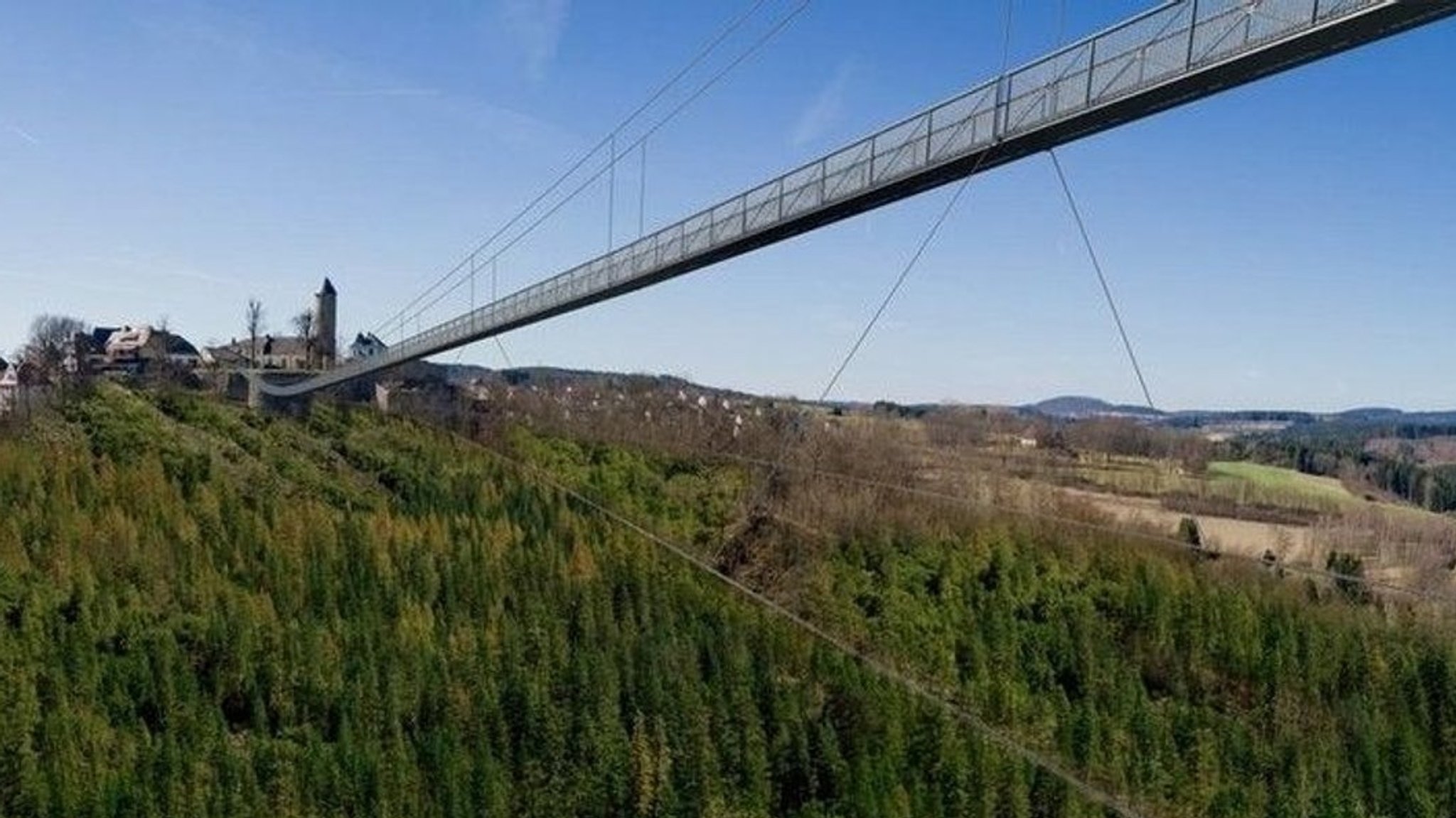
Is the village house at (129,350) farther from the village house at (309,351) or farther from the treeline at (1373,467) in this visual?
the treeline at (1373,467)

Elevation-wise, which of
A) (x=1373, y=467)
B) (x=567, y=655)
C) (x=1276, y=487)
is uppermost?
(x=1373, y=467)

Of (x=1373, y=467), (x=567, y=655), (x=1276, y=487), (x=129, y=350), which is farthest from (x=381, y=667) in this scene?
(x=129, y=350)

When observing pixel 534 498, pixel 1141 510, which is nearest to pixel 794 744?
pixel 1141 510

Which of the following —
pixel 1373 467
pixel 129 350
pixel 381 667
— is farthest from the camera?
pixel 129 350

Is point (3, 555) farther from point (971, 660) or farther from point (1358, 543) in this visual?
point (1358, 543)

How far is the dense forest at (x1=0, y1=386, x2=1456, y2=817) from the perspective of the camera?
50.1ft

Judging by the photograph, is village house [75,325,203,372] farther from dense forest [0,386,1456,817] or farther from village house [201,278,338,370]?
dense forest [0,386,1456,817]

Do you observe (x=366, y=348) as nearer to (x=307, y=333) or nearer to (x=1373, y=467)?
(x=307, y=333)

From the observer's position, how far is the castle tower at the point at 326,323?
3216 cm

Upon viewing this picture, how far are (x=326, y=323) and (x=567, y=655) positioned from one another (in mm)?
16854

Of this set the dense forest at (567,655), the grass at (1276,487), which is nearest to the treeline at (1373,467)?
the grass at (1276,487)

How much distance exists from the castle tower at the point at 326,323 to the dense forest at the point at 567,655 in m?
5.04

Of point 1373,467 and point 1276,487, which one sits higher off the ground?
point 1373,467

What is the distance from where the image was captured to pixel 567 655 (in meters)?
19.6
